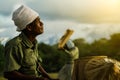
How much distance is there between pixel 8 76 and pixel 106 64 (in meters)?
0.99

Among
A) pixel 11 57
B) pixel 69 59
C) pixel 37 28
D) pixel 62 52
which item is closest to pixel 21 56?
pixel 11 57

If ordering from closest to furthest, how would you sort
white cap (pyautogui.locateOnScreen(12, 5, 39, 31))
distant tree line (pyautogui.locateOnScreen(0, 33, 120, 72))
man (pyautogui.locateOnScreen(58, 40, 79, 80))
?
white cap (pyautogui.locateOnScreen(12, 5, 39, 31)) < man (pyautogui.locateOnScreen(58, 40, 79, 80)) < distant tree line (pyautogui.locateOnScreen(0, 33, 120, 72))

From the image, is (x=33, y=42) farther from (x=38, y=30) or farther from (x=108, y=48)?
(x=108, y=48)

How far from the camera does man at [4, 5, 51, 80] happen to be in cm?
576

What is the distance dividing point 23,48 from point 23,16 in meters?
0.33

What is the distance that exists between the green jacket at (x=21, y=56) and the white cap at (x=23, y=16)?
0.46 feet

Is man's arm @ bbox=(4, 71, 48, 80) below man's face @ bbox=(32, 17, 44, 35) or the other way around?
below

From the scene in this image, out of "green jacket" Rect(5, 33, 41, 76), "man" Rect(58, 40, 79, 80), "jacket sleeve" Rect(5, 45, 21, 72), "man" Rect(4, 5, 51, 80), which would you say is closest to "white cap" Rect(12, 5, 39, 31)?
"man" Rect(4, 5, 51, 80)

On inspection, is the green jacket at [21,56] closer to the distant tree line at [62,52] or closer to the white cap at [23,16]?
the white cap at [23,16]

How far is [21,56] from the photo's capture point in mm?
5809

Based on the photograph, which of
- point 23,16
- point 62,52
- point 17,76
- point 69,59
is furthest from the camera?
point 62,52

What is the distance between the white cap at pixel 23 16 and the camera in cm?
586

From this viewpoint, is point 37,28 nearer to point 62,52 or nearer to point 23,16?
point 23,16

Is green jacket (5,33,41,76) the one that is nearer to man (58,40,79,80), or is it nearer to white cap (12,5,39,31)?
white cap (12,5,39,31)
